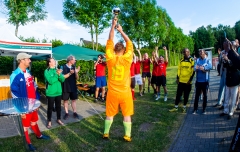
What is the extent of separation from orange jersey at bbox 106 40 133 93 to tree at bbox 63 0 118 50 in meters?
15.1

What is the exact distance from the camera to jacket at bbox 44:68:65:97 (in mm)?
5598

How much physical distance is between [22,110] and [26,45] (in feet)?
17.7

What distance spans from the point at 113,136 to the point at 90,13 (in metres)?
15.8

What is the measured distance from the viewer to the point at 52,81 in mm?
5613

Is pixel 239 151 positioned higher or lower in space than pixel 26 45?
lower

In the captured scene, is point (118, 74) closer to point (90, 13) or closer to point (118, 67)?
point (118, 67)

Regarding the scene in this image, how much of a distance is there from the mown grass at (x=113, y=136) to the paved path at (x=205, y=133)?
0.24 metres

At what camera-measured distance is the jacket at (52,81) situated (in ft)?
18.4

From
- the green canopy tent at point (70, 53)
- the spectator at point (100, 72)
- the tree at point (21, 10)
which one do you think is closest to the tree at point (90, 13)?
the tree at point (21, 10)

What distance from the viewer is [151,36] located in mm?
31812

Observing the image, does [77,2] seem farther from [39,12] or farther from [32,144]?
[32,144]

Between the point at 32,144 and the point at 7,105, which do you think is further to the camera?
the point at 32,144

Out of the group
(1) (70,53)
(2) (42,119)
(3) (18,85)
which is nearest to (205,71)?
(3) (18,85)

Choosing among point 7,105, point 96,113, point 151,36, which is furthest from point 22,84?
point 151,36
